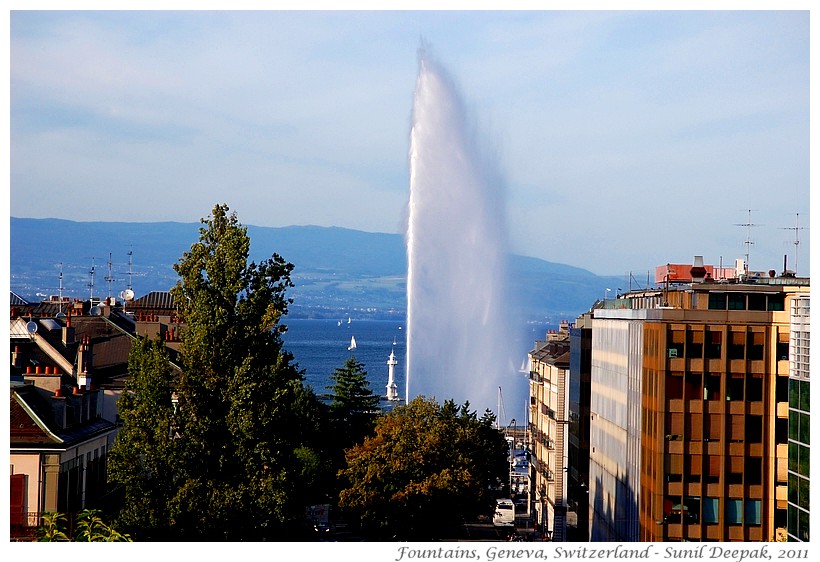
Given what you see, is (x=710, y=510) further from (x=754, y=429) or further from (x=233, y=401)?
(x=233, y=401)

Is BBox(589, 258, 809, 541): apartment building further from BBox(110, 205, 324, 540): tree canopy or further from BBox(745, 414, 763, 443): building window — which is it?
BBox(110, 205, 324, 540): tree canopy

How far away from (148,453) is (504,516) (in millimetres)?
44053

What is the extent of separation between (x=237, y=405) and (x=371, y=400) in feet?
171

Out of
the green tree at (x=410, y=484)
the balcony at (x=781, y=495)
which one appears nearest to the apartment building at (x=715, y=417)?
the balcony at (x=781, y=495)

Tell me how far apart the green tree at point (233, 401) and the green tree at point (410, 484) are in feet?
33.0

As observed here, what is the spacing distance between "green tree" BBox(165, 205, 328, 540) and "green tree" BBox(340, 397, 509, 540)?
33.0 feet

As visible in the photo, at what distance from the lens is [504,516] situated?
85000mm

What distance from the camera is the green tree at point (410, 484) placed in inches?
2213

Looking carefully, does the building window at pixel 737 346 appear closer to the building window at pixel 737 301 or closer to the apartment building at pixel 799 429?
the building window at pixel 737 301

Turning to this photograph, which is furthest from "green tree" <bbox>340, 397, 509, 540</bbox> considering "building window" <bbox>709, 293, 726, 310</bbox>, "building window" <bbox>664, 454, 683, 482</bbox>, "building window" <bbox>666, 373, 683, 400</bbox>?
"building window" <bbox>709, 293, 726, 310</bbox>

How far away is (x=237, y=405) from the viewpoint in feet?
146

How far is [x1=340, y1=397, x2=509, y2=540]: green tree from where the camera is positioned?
2213 inches
